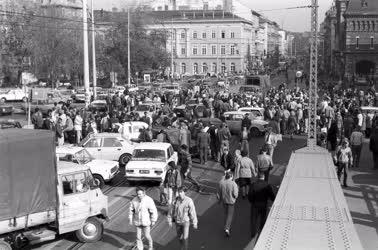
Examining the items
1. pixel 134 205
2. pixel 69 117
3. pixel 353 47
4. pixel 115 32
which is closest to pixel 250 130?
pixel 69 117

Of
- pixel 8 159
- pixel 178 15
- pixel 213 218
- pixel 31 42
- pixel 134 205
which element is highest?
pixel 178 15

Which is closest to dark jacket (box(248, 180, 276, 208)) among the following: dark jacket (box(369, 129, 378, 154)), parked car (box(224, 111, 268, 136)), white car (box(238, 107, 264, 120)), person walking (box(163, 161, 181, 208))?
person walking (box(163, 161, 181, 208))

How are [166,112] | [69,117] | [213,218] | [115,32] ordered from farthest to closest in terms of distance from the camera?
[115,32] < [166,112] < [69,117] < [213,218]

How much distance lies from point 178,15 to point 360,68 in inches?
1678

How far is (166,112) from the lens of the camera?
117 feet

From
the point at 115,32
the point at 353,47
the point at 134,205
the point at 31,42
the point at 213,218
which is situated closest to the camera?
the point at 134,205

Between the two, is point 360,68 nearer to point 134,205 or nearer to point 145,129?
point 145,129

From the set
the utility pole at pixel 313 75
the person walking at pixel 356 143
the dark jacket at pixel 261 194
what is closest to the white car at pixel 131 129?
the person walking at pixel 356 143

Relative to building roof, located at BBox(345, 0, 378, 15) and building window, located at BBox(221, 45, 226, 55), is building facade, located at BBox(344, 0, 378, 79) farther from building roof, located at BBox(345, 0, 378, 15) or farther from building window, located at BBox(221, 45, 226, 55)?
building window, located at BBox(221, 45, 226, 55)

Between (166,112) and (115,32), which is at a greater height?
(115,32)

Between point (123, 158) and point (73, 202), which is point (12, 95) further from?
point (73, 202)

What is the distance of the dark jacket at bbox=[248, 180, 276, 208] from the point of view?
12.9 meters

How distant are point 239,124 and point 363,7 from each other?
83.1m

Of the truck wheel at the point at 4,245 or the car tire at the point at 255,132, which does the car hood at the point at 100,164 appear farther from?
the car tire at the point at 255,132
